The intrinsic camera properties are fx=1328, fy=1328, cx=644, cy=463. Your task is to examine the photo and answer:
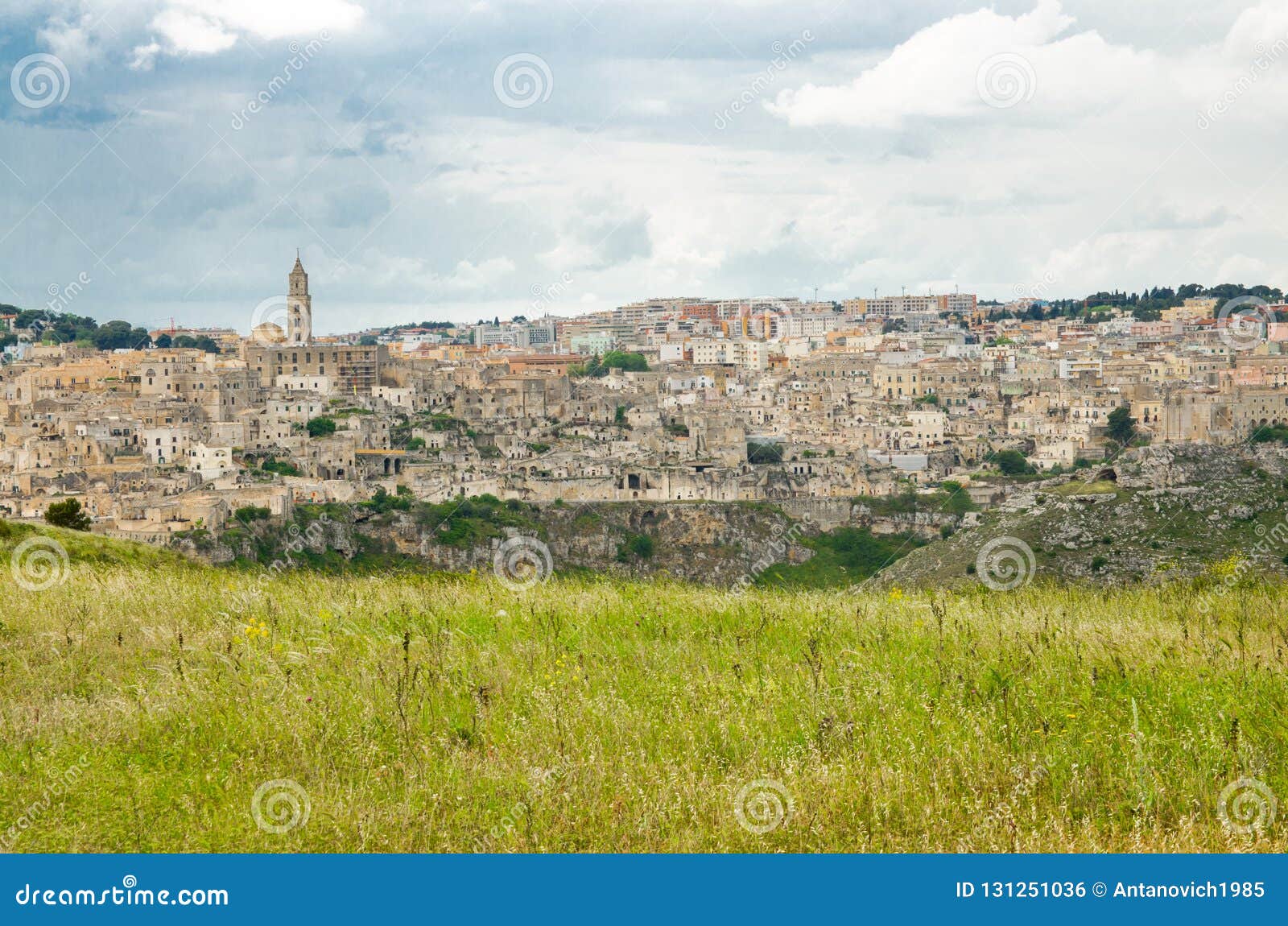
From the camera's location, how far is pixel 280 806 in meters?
3.00

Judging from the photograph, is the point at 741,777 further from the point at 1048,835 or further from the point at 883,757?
the point at 1048,835

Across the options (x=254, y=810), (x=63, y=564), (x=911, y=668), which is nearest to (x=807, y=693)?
(x=911, y=668)

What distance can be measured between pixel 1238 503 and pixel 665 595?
3179cm

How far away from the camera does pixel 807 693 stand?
3605 mm

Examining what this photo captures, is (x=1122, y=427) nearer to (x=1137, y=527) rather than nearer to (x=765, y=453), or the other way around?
(x=765, y=453)

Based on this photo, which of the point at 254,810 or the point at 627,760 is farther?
the point at 627,760

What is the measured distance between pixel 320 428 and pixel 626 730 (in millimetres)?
49775

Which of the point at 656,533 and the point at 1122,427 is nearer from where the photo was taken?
the point at 656,533

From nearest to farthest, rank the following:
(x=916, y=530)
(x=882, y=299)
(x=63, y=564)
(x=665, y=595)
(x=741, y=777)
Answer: (x=741, y=777)
(x=665, y=595)
(x=63, y=564)
(x=916, y=530)
(x=882, y=299)

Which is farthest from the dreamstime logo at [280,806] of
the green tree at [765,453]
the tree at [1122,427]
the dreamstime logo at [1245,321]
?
the dreamstime logo at [1245,321]
